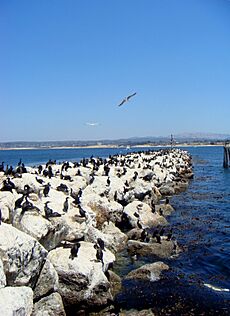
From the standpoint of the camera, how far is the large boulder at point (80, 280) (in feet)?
41.1

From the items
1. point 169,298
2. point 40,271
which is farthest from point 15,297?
point 169,298

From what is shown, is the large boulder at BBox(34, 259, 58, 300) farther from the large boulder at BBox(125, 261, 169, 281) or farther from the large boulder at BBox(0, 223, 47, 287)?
the large boulder at BBox(125, 261, 169, 281)

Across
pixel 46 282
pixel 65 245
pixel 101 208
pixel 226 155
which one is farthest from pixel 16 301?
pixel 226 155

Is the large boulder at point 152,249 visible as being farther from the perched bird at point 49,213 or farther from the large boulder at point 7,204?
the large boulder at point 7,204

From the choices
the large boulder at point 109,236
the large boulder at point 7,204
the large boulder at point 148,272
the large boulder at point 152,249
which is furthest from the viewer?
the large boulder at point 152,249

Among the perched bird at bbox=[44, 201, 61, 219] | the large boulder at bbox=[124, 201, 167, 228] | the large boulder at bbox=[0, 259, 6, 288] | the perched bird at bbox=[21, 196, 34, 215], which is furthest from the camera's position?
the large boulder at bbox=[124, 201, 167, 228]

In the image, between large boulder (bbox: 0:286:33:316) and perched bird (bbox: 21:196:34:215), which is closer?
large boulder (bbox: 0:286:33:316)

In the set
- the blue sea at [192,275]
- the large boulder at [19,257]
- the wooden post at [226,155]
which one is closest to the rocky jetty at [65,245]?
the large boulder at [19,257]

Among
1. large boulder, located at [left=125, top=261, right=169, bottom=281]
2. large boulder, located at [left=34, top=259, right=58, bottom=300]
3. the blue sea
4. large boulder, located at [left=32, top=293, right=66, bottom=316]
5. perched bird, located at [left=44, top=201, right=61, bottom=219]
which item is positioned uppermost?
perched bird, located at [left=44, top=201, right=61, bottom=219]

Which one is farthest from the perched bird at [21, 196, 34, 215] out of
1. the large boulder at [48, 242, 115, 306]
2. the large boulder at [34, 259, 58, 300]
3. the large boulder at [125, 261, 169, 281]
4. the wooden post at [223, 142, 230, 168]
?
the wooden post at [223, 142, 230, 168]

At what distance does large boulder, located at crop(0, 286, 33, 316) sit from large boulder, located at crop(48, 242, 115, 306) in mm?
2234

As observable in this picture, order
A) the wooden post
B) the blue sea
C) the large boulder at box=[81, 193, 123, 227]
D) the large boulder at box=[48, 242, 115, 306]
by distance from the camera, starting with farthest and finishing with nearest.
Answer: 1. the wooden post
2. the large boulder at box=[81, 193, 123, 227]
3. the blue sea
4. the large boulder at box=[48, 242, 115, 306]

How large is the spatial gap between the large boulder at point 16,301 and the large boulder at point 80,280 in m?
2.23

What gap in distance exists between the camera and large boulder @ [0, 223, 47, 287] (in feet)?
35.9
